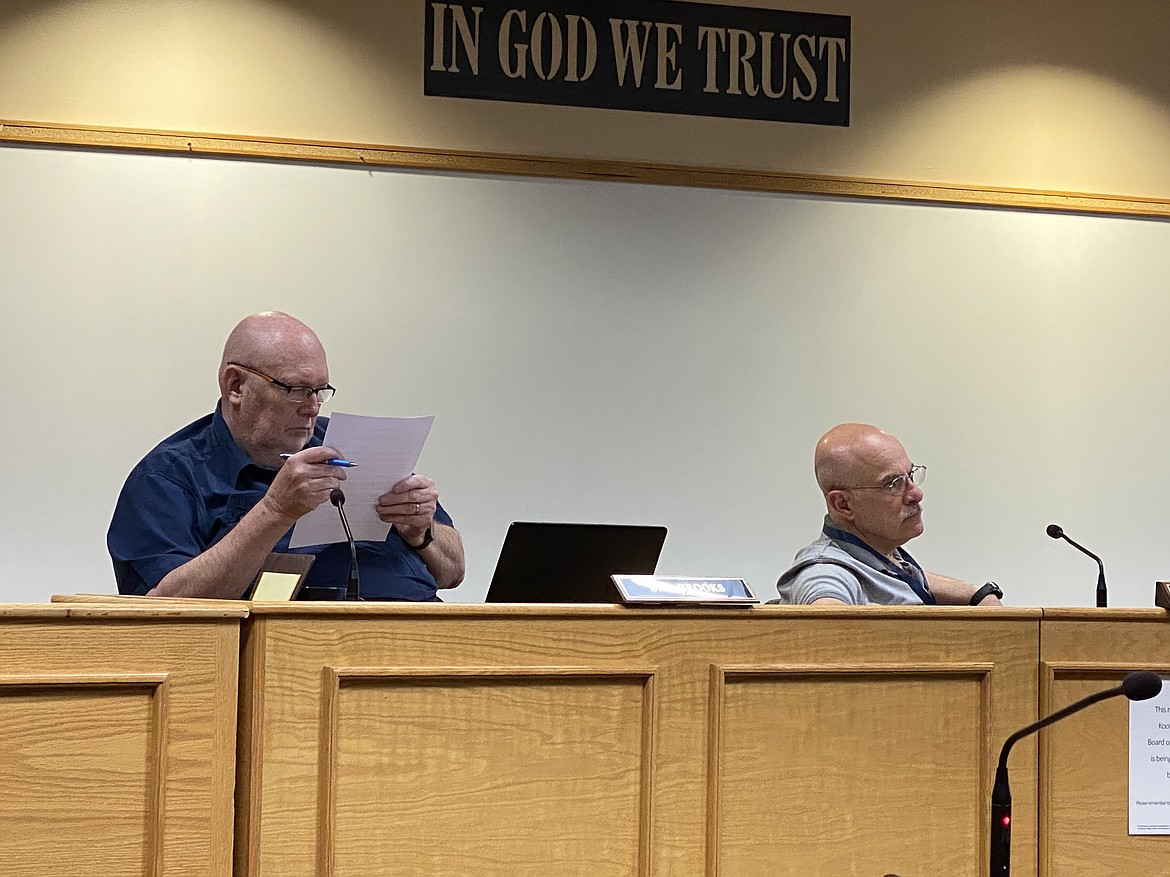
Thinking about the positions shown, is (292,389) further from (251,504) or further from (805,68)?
(805,68)

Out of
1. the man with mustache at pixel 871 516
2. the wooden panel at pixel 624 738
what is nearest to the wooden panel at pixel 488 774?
the wooden panel at pixel 624 738

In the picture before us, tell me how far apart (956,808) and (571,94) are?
259 cm

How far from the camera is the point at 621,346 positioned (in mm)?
4047

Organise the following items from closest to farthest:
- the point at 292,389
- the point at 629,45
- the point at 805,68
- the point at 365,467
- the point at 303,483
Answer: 1. the point at 303,483
2. the point at 365,467
3. the point at 292,389
4. the point at 629,45
5. the point at 805,68

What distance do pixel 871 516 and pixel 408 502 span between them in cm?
98

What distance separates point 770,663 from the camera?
2029 millimetres

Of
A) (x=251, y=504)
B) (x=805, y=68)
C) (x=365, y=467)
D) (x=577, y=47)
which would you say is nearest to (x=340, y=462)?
(x=365, y=467)

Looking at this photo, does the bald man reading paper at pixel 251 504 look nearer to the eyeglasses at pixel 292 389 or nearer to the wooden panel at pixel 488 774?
the eyeglasses at pixel 292 389

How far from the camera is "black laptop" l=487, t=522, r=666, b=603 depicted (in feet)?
8.21

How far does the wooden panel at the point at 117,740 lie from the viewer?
1.73 meters

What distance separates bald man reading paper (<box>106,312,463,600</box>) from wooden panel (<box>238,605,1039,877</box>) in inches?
24.7

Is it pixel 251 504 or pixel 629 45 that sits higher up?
pixel 629 45

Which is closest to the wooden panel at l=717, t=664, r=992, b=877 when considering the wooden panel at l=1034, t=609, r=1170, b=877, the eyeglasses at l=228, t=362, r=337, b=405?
the wooden panel at l=1034, t=609, r=1170, b=877

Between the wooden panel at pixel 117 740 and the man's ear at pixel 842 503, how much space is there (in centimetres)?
149
